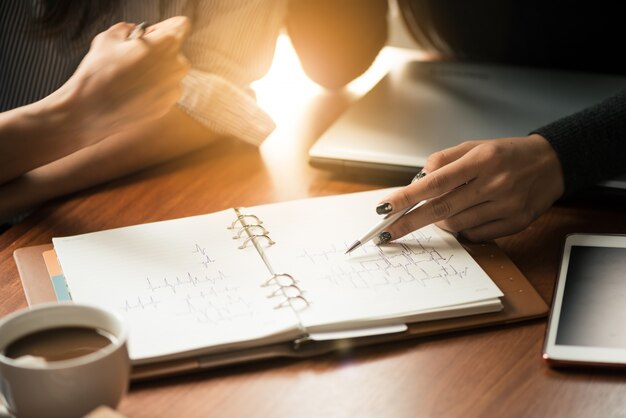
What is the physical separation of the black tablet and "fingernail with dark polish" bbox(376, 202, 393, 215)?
0.18 metres

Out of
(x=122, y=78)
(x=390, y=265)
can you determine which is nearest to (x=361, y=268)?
(x=390, y=265)

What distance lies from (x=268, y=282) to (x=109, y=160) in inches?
14.1

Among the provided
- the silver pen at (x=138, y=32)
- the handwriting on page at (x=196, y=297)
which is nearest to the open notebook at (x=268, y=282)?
the handwriting on page at (x=196, y=297)

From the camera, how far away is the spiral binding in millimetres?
708

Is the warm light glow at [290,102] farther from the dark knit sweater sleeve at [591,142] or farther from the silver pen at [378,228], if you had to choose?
the dark knit sweater sleeve at [591,142]

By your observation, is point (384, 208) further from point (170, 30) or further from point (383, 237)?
point (170, 30)

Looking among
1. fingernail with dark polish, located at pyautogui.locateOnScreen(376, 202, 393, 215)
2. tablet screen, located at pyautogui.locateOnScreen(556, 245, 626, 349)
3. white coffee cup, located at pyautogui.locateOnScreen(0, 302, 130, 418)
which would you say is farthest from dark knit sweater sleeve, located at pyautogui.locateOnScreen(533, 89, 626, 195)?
white coffee cup, located at pyautogui.locateOnScreen(0, 302, 130, 418)

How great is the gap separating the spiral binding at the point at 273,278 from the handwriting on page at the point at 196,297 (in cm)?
3

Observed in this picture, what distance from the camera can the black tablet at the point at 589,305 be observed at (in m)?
0.66

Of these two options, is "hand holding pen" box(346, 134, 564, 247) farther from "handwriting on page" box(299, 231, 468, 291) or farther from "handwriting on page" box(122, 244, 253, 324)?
"handwriting on page" box(122, 244, 253, 324)

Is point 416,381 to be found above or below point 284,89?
below

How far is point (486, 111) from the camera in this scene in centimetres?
108

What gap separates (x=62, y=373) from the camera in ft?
1.66

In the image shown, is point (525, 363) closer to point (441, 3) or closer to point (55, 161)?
point (55, 161)
